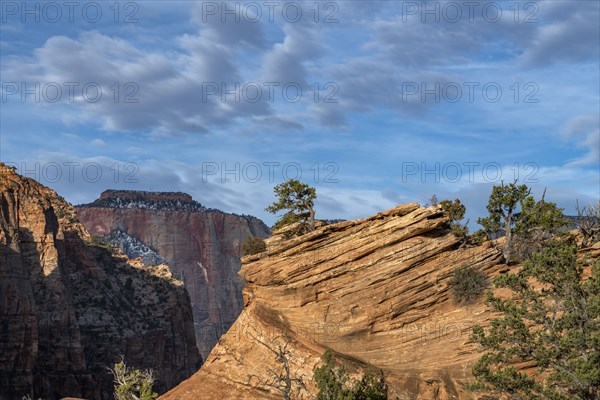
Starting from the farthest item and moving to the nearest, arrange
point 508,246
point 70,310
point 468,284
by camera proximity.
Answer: point 70,310
point 508,246
point 468,284

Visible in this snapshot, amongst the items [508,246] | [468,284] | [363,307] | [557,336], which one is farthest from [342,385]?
[557,336]

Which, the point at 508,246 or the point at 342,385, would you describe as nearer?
the point at 342,385

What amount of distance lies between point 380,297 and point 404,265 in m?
2.83

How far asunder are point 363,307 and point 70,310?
203ft

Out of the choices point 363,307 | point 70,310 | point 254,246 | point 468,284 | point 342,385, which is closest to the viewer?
point 342,385

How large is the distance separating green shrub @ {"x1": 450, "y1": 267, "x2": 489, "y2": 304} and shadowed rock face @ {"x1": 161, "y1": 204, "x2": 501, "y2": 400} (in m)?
0.58

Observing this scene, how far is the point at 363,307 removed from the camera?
55.1m

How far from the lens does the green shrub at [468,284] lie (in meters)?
53.3

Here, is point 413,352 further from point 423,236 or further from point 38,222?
point 38,222

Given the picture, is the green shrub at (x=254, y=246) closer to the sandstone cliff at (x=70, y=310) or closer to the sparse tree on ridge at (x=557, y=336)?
the sparse tree on ridge at (x=557, y=336)

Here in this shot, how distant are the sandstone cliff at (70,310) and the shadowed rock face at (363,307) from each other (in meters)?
41.1

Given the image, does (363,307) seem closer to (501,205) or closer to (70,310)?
(501,205)

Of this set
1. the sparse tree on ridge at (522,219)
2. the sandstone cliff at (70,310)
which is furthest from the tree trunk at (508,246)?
the sandstone cliff at (70,310)

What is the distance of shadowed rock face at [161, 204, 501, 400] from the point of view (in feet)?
174
